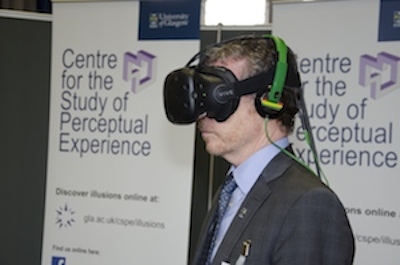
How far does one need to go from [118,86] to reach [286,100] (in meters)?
1.83

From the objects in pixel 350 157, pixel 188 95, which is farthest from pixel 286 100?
pixel 350 157

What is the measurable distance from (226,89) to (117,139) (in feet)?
5.95

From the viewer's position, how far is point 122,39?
3055 millimetres

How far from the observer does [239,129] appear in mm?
1340

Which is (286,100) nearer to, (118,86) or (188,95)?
(188,95)

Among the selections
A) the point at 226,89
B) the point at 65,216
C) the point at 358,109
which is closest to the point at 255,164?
the point at 226,89

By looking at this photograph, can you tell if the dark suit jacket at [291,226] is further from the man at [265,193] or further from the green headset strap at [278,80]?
the green headset strap at [278,80]

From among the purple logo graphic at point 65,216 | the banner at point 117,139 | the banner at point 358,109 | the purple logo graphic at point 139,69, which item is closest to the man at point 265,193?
the banner at point 358,109

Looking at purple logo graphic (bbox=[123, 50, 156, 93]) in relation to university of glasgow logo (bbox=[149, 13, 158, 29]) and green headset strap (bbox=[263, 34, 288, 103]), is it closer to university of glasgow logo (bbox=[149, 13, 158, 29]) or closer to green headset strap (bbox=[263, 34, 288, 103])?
university of glasgow logo (bbox=[149, 13, 158, 29])

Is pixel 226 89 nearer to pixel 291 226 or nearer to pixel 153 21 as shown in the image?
pixel 291 226

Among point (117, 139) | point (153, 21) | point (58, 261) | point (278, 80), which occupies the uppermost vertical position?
point (153, 21)

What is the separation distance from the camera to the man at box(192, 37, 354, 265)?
115 centimetres

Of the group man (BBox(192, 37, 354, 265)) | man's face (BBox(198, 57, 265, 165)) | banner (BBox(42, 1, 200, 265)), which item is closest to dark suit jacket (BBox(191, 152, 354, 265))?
man (BBox(192, 37, 354, 265))

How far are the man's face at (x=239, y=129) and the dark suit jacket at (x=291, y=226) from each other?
0.11m
